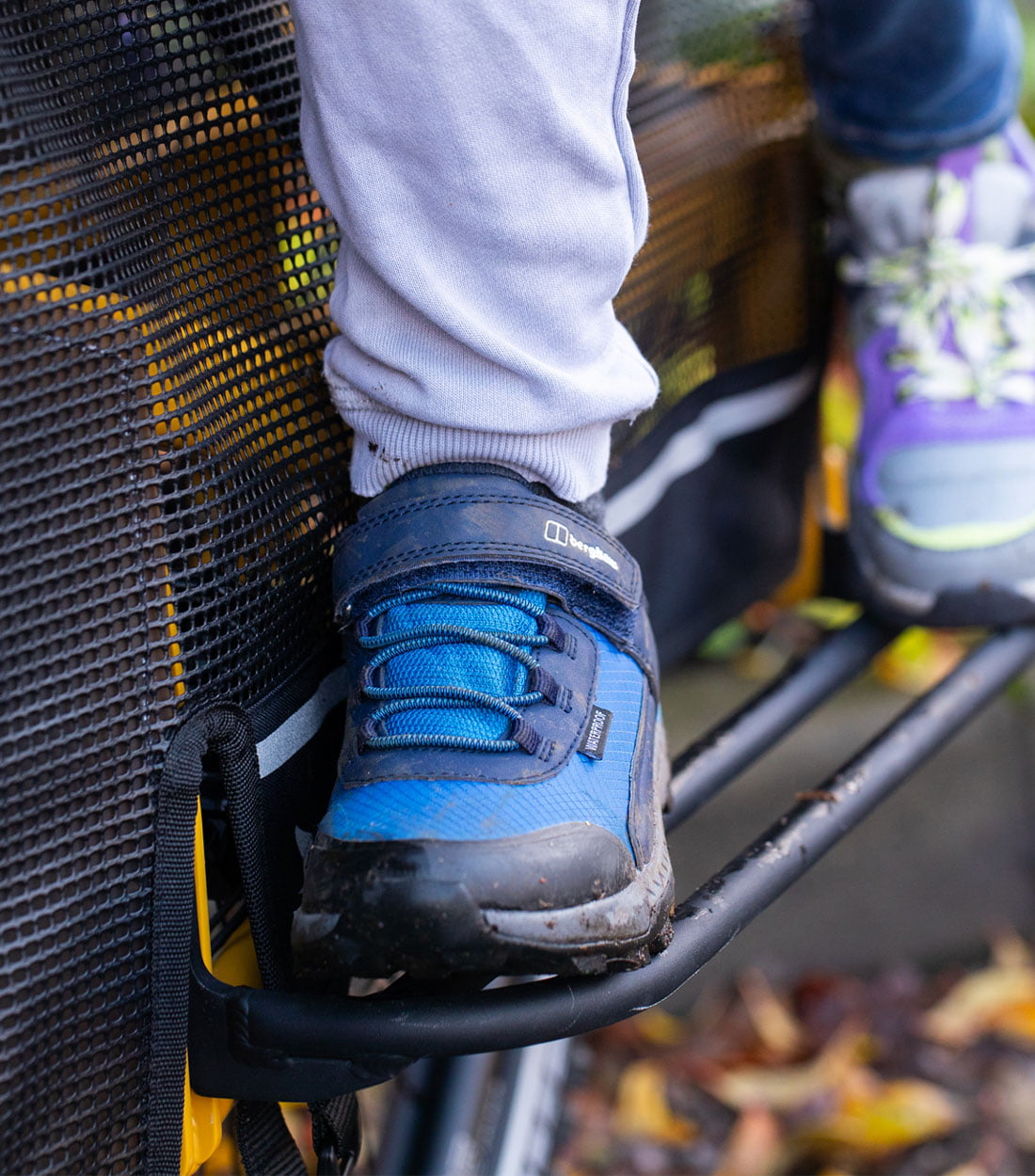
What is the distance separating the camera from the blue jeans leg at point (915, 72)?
37.6 inches

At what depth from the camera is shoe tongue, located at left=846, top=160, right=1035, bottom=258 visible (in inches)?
40.4

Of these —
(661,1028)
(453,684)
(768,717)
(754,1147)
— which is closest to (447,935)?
(453,684)

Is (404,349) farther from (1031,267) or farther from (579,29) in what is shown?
(1031,267)

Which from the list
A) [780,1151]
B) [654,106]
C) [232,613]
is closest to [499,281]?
[232,613]

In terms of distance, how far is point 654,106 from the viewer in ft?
3.16

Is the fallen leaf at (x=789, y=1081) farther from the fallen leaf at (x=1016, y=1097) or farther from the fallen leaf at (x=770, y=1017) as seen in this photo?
the fallen leaf at (x=1016, y=1097)

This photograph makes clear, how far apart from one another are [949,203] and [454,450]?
58cm

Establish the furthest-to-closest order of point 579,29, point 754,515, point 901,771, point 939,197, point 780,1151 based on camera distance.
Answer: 1. point 780,1151
2. point 754,515
3. point 939,197
4. point 901,771
5. point 579,29

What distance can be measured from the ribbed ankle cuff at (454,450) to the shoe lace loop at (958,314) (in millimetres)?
428

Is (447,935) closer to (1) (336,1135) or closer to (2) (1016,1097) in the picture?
(1) (336,1135)

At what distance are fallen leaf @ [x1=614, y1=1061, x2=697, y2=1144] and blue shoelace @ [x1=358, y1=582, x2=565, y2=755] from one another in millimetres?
995

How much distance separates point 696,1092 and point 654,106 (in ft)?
3.60

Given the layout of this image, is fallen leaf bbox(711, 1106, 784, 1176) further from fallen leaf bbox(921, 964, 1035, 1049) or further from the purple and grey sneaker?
the purple and grey sneaker

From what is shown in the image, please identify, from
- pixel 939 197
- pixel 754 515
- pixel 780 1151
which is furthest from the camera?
pixel 780 1151
